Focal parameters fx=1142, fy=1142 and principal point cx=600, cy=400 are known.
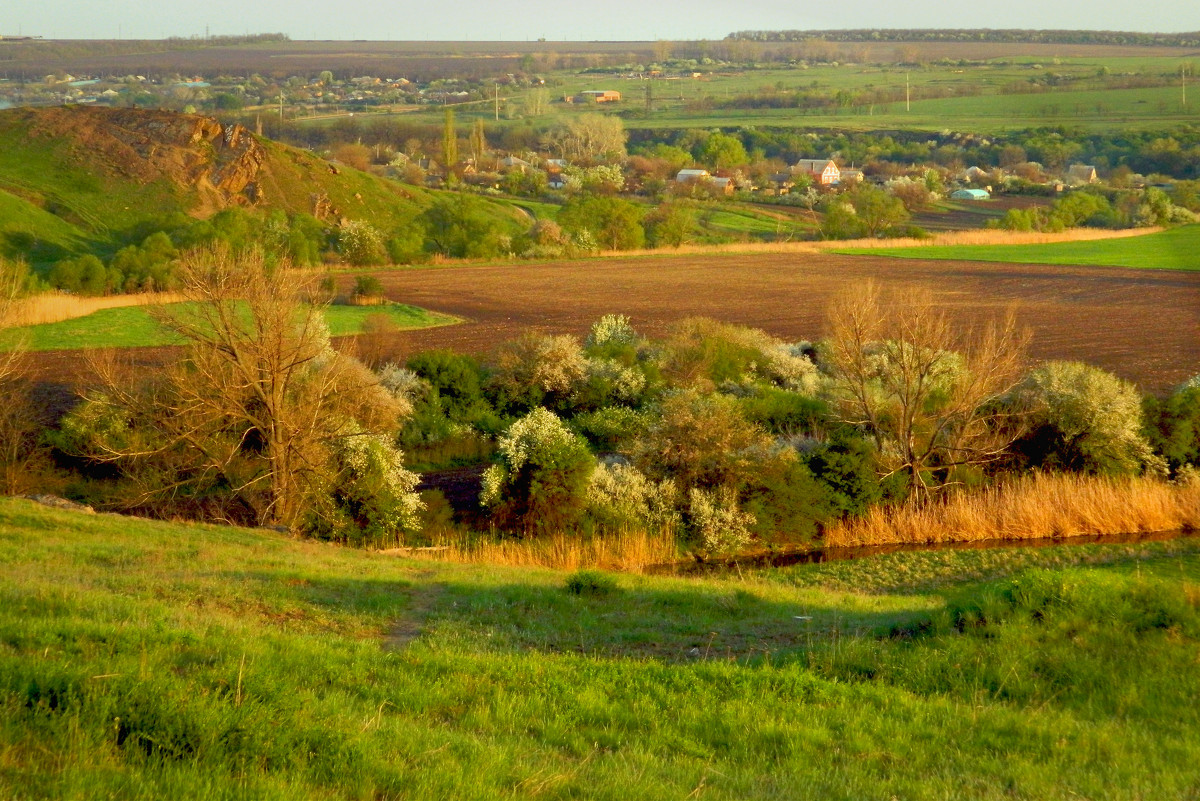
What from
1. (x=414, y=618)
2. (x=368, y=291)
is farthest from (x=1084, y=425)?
(x=368, y=291)

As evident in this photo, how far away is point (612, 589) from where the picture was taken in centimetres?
1264

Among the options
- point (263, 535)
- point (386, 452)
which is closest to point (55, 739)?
point (263, 535)

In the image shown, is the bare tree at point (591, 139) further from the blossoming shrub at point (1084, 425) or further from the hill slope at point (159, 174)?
the blossoming shrub at point (1084, 425)

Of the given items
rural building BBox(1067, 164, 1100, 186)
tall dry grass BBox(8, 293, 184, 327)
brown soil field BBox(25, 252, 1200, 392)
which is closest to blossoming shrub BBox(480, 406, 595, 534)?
brown soil field BBox(25, 252, 1200, 392)

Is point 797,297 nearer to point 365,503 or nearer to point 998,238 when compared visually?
point 998,238

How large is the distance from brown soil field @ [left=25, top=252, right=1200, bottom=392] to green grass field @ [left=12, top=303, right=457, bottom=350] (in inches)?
40.4

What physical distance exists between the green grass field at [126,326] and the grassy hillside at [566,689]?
22.4 m

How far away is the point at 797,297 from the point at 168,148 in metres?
48.2

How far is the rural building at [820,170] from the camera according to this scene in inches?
3999

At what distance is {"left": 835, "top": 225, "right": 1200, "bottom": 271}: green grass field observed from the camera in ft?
183

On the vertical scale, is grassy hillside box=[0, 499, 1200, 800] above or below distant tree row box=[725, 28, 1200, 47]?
below

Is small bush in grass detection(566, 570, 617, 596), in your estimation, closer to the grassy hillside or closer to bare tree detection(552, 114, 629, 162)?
the grassy hillside

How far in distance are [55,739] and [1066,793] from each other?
16.5 ft

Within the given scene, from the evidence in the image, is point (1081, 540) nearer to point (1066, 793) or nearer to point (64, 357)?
point (1066, 793)
